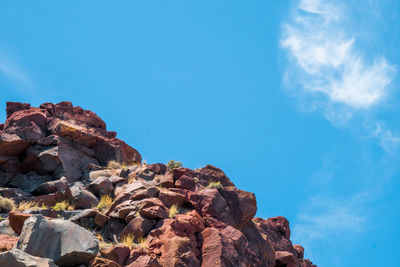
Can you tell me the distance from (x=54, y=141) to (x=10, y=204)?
7.13 meters

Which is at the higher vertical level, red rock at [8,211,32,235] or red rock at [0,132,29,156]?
red rock at [0,132,29,156]

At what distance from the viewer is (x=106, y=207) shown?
18.6 m

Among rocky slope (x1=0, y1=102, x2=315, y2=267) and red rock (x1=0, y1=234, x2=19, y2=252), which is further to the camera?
rocky slope (x1=0, y1=102, x2=315, y2=267)

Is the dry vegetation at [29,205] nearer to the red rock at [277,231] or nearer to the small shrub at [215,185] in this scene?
the small shrub at [215,185]

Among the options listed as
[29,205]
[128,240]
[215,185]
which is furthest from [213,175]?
[29,205]

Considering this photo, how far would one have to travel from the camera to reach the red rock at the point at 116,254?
12.5 meters

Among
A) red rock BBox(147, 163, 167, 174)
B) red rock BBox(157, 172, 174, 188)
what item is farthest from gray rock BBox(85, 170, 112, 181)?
red rock BBox(157, 172, 174, 188)

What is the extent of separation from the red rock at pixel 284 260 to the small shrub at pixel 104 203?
28.8 ft

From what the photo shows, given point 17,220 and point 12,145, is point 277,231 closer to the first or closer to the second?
point 17,220

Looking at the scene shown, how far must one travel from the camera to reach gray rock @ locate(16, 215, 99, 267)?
10555 millimetres

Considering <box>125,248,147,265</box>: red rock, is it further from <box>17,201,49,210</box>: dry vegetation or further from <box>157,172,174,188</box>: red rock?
<box>17,201,49,210</box>: dry vegetation

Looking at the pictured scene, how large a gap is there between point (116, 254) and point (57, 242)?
7.22ft

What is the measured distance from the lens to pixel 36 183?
2311 centimetres

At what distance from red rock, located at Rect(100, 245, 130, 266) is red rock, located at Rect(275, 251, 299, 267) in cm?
1019
